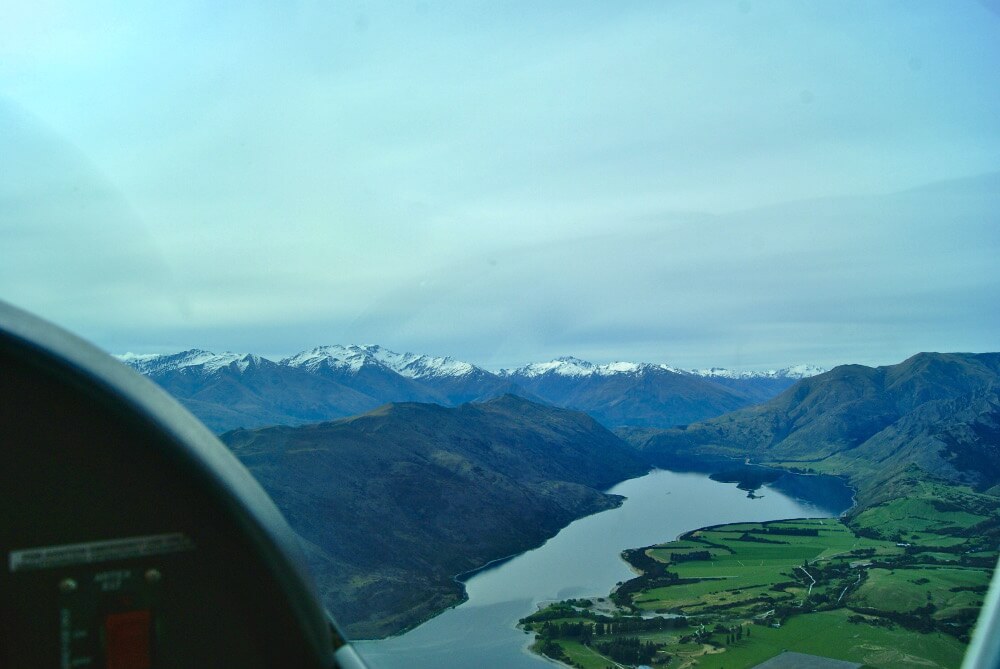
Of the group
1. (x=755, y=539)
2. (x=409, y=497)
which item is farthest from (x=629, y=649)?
(x=409, y=497)

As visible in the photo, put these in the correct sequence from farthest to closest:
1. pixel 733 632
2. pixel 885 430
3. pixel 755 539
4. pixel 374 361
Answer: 1. pixel 374 361
2. pixel 885 430
3. pixel 755 539
4. pixel 733 632

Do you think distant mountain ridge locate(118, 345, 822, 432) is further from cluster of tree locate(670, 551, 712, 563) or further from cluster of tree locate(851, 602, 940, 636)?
cluster of tree locate(670, 551, 712, 563)

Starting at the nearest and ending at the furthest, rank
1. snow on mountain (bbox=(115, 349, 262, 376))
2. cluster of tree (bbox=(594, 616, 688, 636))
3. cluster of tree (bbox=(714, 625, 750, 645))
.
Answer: snow on mountain (bbox=(115, 349, 262, 376)), cluster of tree (bbox=(714, 625, 750, 645)), cluster of tree (bbox=(594, 616, 688, 636))

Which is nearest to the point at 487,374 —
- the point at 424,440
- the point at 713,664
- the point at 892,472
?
the point at 424,440

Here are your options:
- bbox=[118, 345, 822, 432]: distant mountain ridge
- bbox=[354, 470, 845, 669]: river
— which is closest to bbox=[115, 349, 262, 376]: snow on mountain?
bbox=[118, 345, 822, 432]: distant mountain ridge

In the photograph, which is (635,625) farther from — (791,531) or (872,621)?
(791,531)

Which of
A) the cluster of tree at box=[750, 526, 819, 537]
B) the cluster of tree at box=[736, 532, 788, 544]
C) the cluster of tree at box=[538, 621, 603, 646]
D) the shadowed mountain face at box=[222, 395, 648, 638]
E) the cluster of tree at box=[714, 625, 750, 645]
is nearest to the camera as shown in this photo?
the shadowed mountain face at box=[222, 395, 648, 638]
